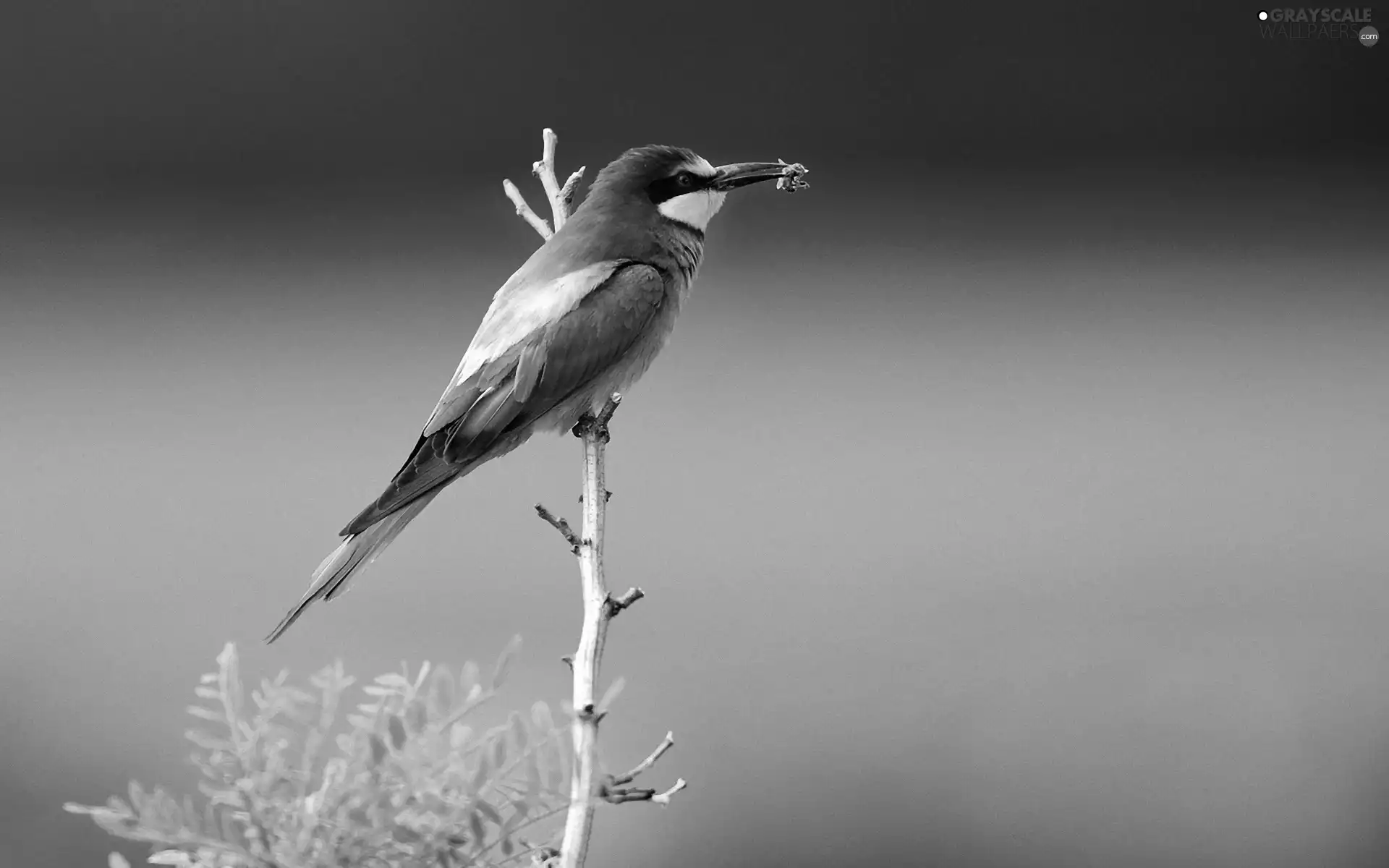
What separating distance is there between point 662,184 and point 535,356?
40cm

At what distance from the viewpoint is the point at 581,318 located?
6.27 feet

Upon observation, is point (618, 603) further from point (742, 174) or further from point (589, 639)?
point (742, 174)

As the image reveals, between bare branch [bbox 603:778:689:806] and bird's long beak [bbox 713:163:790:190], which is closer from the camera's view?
bare branch [bbox 603:778:689:806]

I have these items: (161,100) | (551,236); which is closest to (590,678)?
(551,236)

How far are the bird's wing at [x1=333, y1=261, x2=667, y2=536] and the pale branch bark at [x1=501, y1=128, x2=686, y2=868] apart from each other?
0.14 m

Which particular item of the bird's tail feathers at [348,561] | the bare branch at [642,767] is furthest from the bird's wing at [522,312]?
the bare branch at [642,767]

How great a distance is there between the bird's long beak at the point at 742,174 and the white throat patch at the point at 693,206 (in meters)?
0.06

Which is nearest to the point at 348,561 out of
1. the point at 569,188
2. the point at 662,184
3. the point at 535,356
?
the point at 535,356

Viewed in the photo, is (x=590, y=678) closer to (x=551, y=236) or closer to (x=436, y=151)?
(x=551, y=236)

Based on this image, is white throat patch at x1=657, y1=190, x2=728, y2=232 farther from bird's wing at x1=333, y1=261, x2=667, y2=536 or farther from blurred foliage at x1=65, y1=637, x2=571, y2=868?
blurred foliage at x1=65, y1=637, x2=571, y2=868

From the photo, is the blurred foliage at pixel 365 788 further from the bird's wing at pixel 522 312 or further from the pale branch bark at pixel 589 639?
the bird's wing at pixel 522 312

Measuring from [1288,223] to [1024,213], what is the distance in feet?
1.85

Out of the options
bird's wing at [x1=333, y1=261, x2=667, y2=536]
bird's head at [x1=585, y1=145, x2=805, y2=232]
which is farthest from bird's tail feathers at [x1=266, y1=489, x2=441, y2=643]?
bird's head at [x1=585, y1=145, x2=805, y2=232]

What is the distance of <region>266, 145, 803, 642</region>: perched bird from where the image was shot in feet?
5.93
